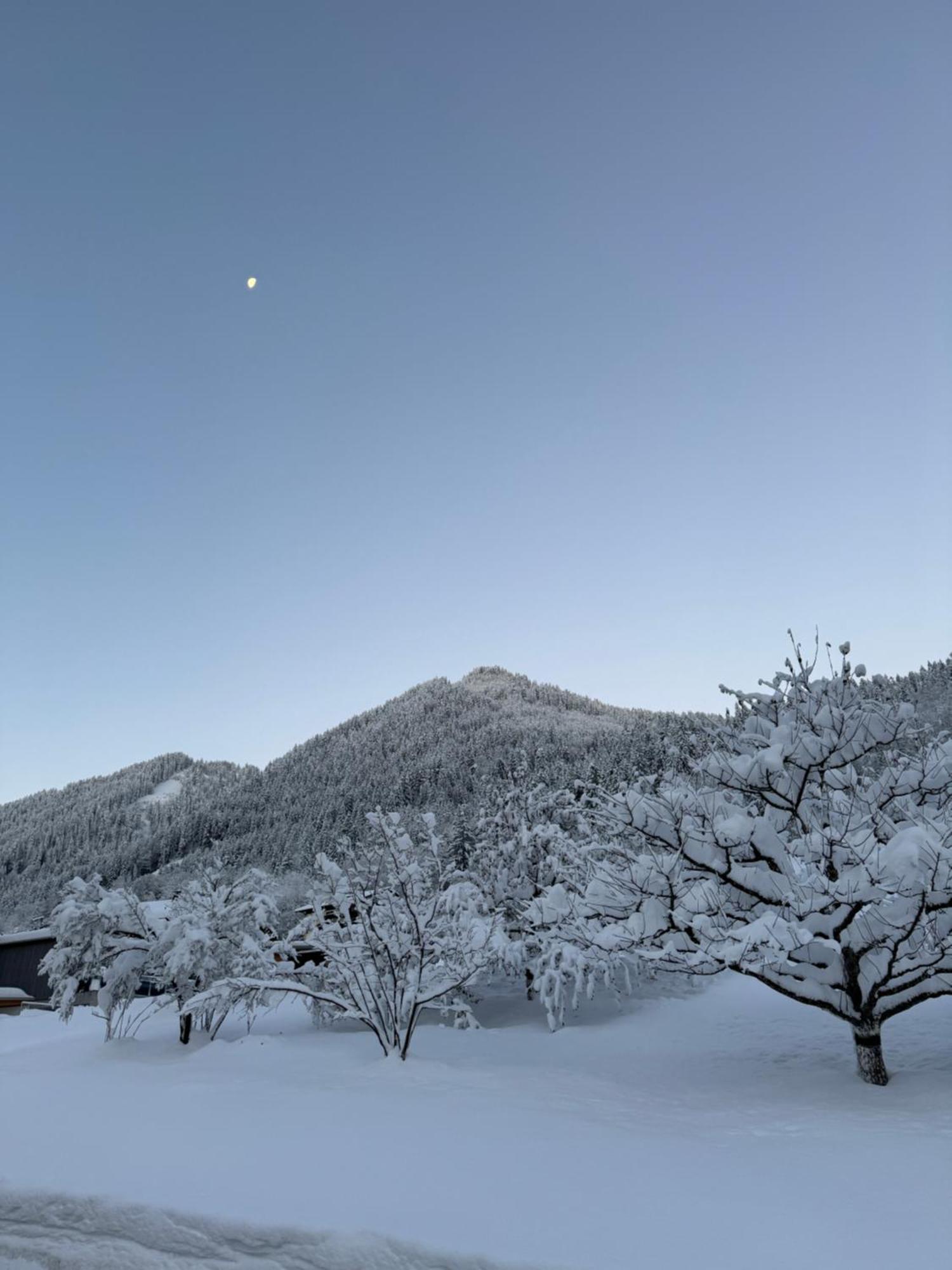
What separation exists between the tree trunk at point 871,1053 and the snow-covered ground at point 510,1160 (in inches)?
7.4

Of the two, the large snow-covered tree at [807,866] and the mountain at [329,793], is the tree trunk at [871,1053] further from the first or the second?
the mountain at [329,793]

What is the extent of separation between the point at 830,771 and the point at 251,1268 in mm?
8519

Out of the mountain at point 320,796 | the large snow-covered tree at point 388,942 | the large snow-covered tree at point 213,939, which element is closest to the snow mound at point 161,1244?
the large snow-covered tree at point 388,942

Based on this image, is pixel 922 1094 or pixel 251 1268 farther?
pixel 922 1094

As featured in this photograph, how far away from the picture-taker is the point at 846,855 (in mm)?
8328

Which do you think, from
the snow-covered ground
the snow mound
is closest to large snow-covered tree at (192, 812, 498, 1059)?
the snow-covered ground

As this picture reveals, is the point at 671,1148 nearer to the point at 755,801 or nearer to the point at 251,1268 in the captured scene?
the point at 251,1268

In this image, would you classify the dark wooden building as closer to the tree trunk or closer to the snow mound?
the snow mound

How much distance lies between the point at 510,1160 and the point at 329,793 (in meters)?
123

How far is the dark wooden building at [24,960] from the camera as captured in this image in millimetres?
38344

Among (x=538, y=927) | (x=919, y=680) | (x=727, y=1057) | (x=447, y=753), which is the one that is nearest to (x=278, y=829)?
(x=447, y=753)

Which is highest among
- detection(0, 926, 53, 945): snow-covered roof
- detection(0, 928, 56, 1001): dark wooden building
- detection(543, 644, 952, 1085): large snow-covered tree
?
detection(543, 644, 952, 1085): large snow-covered tree

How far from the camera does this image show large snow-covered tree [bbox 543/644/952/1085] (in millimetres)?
7859

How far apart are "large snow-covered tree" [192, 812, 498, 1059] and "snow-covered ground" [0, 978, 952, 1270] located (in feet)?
3.48
